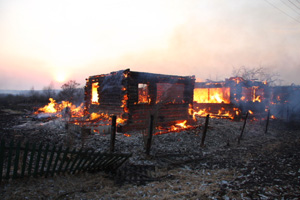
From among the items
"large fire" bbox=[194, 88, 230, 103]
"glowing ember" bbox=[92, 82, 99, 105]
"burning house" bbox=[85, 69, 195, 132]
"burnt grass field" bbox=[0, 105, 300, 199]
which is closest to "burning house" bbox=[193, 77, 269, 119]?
"large fire" bbox=[194, 88, 230, 103]

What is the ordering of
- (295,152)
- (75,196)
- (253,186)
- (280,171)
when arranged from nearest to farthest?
(75,196)
(253,186)
(280,171)
(295,152)

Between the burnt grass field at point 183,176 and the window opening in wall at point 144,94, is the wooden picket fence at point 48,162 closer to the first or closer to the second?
the burnt grass field at point 183,176

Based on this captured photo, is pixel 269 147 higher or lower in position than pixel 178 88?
lower

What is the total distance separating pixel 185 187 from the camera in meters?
5.89

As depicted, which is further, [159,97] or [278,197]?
[159,97]

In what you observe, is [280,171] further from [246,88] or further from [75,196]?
[246,88]

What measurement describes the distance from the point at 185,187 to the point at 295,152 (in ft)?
25.1

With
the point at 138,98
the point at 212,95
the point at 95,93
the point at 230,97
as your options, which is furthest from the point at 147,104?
the point at 212,95

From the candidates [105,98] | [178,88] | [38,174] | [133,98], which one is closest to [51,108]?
[105,98]

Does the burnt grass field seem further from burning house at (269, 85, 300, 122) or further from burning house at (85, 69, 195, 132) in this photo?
burning house at (269, 85, 300, 122)

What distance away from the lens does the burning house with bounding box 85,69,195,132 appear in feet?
47.8

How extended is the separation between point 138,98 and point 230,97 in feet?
49.5

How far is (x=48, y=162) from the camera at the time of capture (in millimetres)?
5488

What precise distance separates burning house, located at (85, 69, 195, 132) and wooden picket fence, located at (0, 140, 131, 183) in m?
6.90
